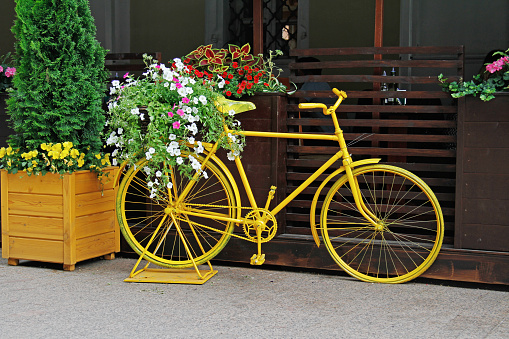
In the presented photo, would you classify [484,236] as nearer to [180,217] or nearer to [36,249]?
[180,217]

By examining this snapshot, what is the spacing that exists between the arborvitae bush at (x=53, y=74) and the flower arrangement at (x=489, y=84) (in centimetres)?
245

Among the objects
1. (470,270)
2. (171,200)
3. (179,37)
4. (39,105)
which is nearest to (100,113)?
(39,105)

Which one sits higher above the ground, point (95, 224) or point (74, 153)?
point (74, 153)

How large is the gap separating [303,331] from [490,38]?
5772 mm

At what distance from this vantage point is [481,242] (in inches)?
171

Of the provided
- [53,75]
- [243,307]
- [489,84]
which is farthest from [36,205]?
[489,84]

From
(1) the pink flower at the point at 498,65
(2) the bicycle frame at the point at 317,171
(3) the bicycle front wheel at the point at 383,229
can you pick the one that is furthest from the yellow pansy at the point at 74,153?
(1) the pink flower at the point at 498,65

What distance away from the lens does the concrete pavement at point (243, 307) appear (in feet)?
11.3

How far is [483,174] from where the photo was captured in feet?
14.1

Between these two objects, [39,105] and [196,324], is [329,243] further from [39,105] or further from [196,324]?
[39,105]

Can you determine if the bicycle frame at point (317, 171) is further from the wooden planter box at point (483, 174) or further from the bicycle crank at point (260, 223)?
the wooden planter box at point (483, 174)

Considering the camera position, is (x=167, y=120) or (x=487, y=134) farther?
(x=487, y=134)

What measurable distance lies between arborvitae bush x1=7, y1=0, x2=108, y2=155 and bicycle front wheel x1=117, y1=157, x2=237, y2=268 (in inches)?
23.7

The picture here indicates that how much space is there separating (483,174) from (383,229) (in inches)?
28.7
